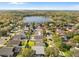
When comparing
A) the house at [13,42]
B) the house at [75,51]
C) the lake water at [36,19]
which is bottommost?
the house at [75,51]

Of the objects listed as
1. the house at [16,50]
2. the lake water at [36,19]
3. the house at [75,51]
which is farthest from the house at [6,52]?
the house at [75,51]

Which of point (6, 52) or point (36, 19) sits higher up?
point (36, 19)

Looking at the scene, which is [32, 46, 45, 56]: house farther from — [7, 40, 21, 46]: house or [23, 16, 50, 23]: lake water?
[23, 16, 50, 23]: lake water

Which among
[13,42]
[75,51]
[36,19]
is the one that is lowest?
[75,51]

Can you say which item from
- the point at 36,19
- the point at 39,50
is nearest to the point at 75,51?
the point at 39,50

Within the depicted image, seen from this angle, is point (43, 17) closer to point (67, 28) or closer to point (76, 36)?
point (67, 28)

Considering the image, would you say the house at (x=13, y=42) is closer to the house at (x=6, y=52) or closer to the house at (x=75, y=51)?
the house at (x=6, y=52)

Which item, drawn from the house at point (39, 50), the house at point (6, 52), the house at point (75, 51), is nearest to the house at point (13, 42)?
the house at point (6, 52)

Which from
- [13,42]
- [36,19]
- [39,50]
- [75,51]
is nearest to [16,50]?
[13,42]

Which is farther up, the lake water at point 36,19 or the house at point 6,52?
the lake water at point 36,19

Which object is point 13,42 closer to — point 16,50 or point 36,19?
point 16,50

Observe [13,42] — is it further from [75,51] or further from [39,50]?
[75,51]
